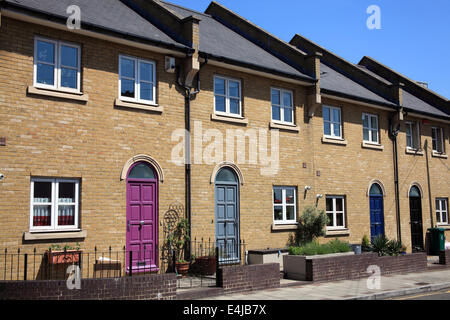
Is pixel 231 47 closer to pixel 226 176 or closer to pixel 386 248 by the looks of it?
pixel 226 176

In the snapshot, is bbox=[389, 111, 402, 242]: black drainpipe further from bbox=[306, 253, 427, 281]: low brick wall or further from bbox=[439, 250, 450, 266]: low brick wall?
bbox=[306, 253, 427, 281]: low brick wall

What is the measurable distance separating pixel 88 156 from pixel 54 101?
1607 millimetres

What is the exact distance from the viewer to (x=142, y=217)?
43.8 ft

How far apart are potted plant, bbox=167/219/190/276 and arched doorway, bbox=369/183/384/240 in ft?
30.5

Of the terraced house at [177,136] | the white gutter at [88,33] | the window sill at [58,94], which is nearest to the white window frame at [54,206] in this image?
the terraced house at [177,136]

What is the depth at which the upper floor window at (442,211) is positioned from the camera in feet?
77.5

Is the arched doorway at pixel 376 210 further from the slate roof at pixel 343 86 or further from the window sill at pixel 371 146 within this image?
the slate roof at pixel 343 86

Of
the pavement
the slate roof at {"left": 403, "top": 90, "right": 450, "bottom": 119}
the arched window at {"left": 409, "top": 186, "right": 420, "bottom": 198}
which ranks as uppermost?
the slate roof at {"left": 403, "top": 90, "right": 450, "bottom": 119}

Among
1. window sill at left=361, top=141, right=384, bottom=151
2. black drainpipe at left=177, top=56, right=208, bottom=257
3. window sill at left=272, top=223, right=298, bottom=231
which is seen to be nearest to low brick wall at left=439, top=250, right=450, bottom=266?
window sill at left=361, top=141, right=384, bottom=151

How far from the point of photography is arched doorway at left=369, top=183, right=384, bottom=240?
20016 mm

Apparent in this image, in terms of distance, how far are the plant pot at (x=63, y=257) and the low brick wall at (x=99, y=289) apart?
1.90 meters

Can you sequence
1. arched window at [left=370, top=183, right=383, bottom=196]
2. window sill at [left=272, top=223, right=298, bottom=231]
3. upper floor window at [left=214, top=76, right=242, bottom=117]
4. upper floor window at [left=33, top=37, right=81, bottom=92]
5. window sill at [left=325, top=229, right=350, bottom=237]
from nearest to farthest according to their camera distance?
upper floor window at [left=33, top=37, right=81, bottom=92], upper floor window at [left=214, top=76, right=242, bottom=117], window sill at [left=272, top=223, right=298, bottom=231], window sill at [left=325, top=229, right=350, bottom=237], arched window at [left=370, top=183, right=383, bottom=196]

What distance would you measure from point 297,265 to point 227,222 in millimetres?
2636
